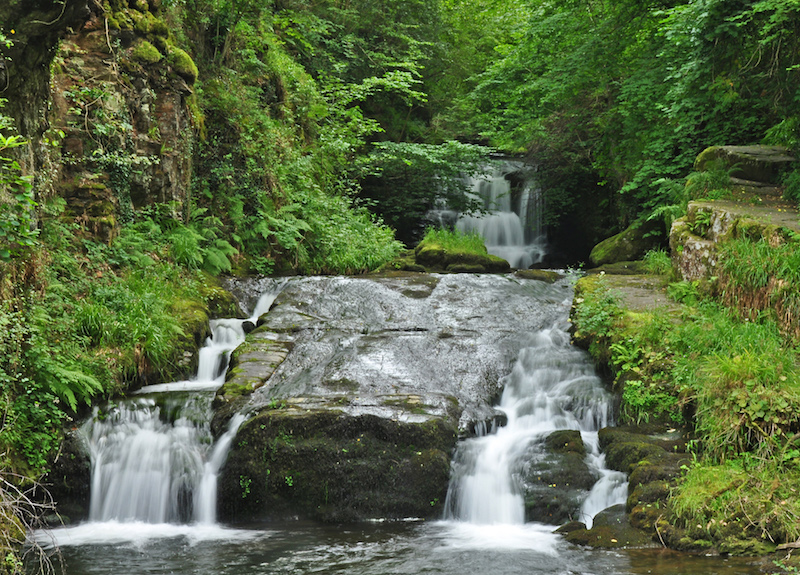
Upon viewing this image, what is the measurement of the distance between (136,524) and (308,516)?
5.79 ft

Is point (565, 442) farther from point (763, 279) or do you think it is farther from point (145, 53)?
point (145, 53)

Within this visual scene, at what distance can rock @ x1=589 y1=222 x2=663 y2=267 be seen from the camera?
14.6 m

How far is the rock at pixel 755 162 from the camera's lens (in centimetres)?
1093

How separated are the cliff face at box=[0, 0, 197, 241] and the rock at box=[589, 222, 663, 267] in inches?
357

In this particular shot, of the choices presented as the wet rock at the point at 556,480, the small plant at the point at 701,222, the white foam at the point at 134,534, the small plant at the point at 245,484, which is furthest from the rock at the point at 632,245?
the white foam at the point at 134,534

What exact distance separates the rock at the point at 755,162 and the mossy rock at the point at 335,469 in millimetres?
7417

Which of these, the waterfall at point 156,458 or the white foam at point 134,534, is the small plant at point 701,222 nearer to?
the waterfall at point 156,458

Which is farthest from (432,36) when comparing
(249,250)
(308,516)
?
(308,516)

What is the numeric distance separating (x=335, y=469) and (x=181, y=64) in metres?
8.13

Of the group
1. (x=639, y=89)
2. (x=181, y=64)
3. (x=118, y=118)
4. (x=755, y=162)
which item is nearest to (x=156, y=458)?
Result: (x=118, y=118)

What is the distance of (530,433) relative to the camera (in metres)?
7.59

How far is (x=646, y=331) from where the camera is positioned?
831 cm

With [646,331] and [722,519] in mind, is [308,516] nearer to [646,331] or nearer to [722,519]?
[722,519]

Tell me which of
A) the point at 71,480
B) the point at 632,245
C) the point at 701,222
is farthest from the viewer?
the point at 632,245
